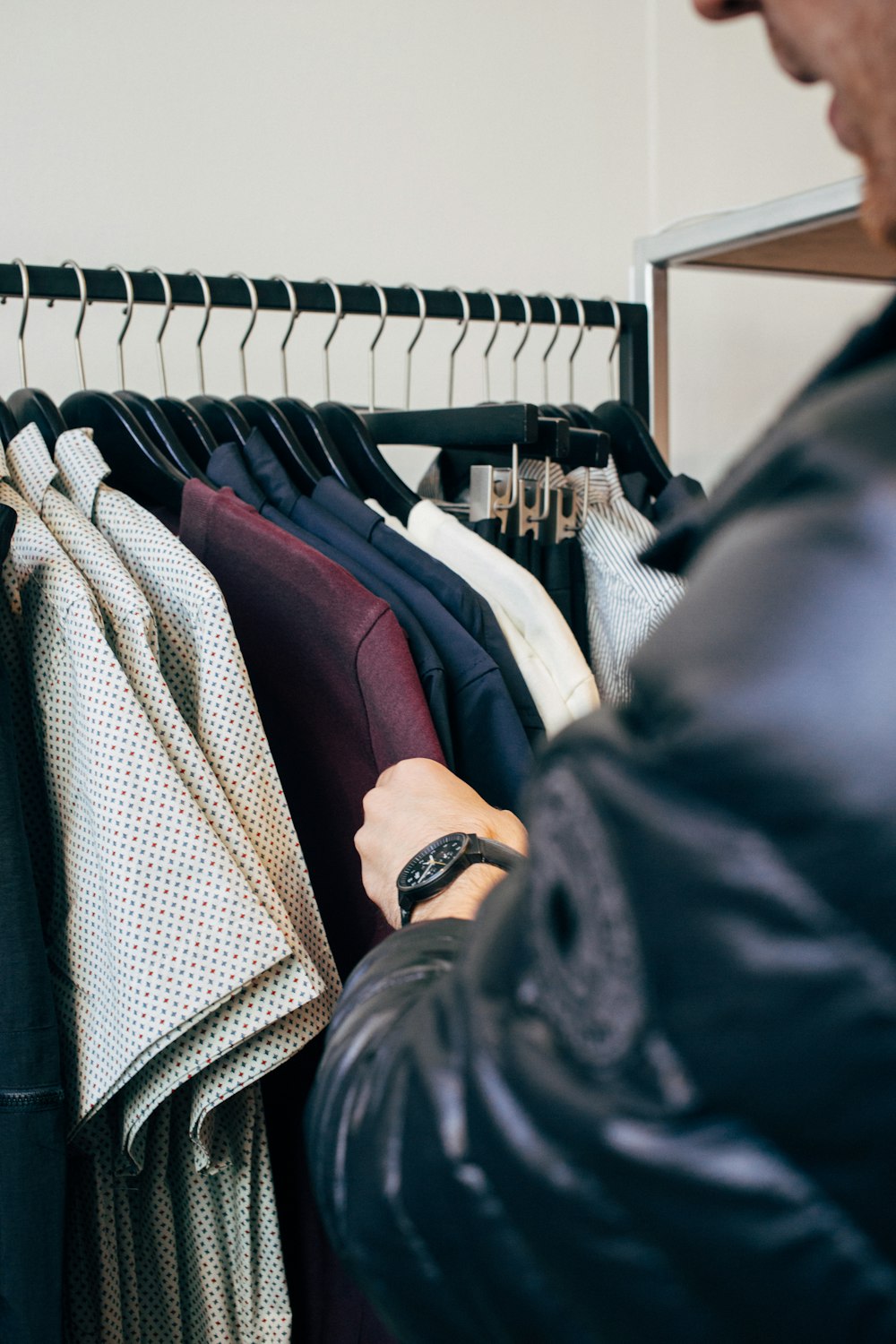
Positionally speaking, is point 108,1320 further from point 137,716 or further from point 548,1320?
point 548,1320

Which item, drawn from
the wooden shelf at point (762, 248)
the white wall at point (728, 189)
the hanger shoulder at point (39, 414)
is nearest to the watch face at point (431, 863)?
the hanger shoulder at point (39, 414)

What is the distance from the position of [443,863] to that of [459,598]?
0.38m

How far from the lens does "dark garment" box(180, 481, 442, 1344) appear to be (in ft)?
2.79

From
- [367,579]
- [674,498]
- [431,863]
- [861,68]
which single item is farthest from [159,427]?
[861,68]

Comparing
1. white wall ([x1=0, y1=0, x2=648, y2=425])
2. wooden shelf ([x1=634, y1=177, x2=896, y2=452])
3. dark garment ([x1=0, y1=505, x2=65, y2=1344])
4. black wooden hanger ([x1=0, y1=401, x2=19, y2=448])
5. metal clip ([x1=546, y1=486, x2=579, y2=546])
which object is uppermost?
white wall ([x1=0, y1=0, x2=648, y2=425])

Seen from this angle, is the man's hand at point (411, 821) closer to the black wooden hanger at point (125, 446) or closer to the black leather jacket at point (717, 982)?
the black leather jacket at point (717, 982)

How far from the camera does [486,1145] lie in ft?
1.04

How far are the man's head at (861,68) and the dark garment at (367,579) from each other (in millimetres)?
562

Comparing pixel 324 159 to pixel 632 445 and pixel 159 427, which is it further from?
pixel 159 427

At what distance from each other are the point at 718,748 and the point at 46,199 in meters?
1.56

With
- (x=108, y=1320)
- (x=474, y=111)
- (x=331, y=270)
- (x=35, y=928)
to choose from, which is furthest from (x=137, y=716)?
(x=474, y=111)

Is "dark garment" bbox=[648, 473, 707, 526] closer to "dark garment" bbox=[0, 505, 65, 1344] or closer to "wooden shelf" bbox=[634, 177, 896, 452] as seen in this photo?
"wooden shelf" bbox=[634, 177, 896, 452]

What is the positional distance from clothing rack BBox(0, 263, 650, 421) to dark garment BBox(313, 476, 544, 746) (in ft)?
0.99

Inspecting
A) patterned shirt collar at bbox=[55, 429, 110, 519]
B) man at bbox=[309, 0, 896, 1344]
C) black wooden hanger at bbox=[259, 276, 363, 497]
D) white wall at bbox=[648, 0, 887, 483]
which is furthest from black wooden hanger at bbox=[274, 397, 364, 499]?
white wall at bbox=[648, 0, 887, 483]
